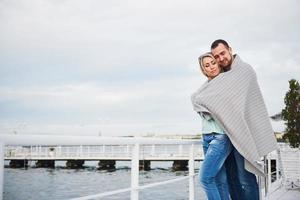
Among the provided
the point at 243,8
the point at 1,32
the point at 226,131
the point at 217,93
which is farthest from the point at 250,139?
the point at 1,32

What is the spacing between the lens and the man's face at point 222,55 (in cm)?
218

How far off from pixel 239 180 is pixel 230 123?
444 millimetres

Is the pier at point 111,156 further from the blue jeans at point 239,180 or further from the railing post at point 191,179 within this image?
the blue jeans at point 239,180

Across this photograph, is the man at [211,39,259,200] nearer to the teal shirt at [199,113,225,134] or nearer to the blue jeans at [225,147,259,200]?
the blue jeans at [225,147,259,200]

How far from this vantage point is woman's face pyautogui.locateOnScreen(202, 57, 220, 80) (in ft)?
7.08

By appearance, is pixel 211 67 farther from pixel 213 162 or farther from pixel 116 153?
pixel 116 153

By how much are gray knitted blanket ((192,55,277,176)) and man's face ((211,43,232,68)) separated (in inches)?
1.7

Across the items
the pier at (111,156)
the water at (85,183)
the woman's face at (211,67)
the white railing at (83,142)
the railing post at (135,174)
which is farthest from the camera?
the pier at (111,156)

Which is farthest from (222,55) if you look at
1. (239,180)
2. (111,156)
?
(111,156)

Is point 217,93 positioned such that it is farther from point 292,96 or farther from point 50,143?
point 292,96

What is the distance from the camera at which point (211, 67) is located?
→ 2.16 m

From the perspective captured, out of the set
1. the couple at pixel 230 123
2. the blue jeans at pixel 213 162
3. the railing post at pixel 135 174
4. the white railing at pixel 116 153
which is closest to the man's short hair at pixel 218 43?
the couple at pixel 230 123

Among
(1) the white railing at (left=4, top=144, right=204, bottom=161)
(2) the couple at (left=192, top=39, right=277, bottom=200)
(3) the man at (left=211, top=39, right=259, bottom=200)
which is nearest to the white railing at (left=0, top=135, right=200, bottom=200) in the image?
(2) the couple at (left=192, top=39, right=277, bottom=200)

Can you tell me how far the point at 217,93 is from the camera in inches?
79.8
